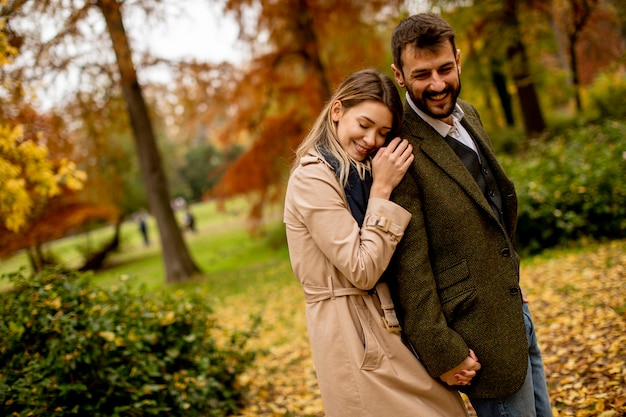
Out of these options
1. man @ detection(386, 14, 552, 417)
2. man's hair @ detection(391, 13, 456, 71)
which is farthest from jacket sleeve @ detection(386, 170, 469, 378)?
man's hair @ detection(391, 13, 456, 71)

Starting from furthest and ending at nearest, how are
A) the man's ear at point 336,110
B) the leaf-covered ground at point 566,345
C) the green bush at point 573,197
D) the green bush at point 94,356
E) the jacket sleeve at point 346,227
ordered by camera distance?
the green bush at point 573,197 → the leaf-covered ground at point 566,345 → the green bush at point 94,356 → the man's ear at point 336,110 → the jacket sleeve at point 346,227

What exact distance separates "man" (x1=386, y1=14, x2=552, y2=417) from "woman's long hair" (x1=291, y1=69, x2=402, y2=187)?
0.30 feet

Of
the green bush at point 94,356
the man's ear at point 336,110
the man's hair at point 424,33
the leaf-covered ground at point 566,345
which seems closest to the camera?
the man's hair at point 424,33

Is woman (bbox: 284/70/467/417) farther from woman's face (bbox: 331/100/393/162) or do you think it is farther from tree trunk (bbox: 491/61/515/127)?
tree trunk (bbox: 491/61/515/127)

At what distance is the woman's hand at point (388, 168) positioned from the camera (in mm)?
1759

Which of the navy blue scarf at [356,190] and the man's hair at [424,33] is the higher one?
the man's hair at [424,33]

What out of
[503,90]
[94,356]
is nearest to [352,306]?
[94,356]

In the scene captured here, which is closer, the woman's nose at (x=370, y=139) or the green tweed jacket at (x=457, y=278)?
the green tweed jacket at (x=457, y=278)

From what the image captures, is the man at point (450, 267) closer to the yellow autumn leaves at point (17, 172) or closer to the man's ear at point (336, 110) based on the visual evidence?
the man's ear at point (336, 110)

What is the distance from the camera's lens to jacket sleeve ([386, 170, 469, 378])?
169cm

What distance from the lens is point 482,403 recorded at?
1.85m

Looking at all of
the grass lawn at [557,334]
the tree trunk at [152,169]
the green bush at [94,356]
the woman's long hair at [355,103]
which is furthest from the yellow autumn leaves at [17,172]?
the tree trunk at [152,169]

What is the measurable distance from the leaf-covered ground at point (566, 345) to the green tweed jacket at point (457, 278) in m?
1.58

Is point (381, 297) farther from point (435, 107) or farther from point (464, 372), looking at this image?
point (435, 107)
